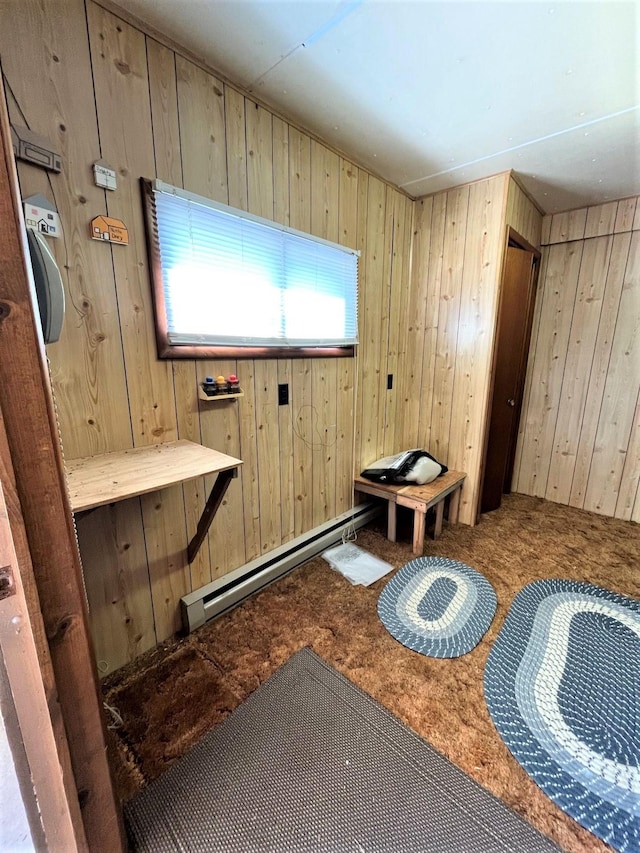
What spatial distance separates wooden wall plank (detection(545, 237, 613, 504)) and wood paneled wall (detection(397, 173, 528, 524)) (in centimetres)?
58

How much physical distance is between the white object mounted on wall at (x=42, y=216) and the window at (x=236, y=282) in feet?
1.05

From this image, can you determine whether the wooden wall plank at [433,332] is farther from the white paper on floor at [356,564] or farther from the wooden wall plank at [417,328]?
the white paper on floor at [356,564]

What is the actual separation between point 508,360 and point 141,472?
2.76m

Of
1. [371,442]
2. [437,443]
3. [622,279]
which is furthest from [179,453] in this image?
[622,279]

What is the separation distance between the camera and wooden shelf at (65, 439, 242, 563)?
105cm

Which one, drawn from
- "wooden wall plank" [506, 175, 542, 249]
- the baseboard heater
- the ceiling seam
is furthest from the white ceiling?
the baseboard heater

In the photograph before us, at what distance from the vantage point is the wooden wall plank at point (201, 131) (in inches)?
57.1

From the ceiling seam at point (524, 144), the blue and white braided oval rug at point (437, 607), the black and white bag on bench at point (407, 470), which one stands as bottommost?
the blue and white braided oval rug at point (437, 607)

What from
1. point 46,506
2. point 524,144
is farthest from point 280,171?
point 46,506

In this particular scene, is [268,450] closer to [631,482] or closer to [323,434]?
[323,434]

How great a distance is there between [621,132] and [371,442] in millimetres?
2292

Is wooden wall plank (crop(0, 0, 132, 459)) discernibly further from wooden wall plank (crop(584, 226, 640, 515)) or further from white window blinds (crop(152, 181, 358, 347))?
wooden wall plank (crop(584, 226, 640, 515))

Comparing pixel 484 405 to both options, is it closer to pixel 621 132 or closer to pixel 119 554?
pixel 621 132

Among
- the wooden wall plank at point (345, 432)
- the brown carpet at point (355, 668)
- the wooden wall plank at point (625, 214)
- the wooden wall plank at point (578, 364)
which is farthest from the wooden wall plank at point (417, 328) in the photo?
the wooden wall plank at point (625, 214)
